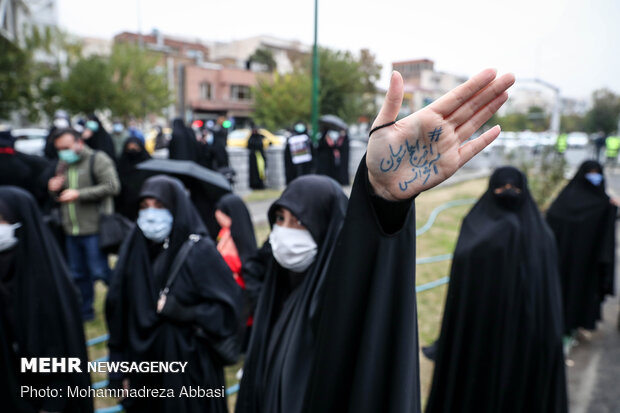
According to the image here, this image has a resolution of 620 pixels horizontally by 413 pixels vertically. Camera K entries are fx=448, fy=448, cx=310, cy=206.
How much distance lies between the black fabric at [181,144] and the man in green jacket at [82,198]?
3.47m

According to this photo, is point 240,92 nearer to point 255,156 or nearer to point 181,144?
point 255,156

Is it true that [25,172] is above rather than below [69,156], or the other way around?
below

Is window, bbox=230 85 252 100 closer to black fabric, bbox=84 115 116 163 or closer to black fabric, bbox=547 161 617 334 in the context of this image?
black fabric, bbox=84 115 116 163

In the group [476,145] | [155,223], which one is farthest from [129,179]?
[476,145]


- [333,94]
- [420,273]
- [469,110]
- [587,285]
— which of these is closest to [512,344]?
[469,110]

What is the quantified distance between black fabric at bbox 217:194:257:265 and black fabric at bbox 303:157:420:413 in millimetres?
2485

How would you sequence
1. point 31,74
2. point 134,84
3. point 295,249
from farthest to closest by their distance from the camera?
point 134,84, point 31,74, point 295,249

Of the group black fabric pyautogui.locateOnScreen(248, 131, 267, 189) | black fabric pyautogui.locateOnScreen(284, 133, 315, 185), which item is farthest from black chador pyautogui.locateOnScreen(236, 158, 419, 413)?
black fabric pyautogui.locateOnScreen(248, 131, 267, 189)

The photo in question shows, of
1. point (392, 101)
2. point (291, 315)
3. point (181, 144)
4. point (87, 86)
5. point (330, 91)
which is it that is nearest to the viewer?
point (392, 101)

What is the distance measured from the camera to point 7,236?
2500 mm

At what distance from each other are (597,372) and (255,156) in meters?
8.42

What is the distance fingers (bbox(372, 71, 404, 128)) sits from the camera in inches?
38.2

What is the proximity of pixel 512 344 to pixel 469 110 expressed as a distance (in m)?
2.28

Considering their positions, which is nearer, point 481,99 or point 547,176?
point 481,99
